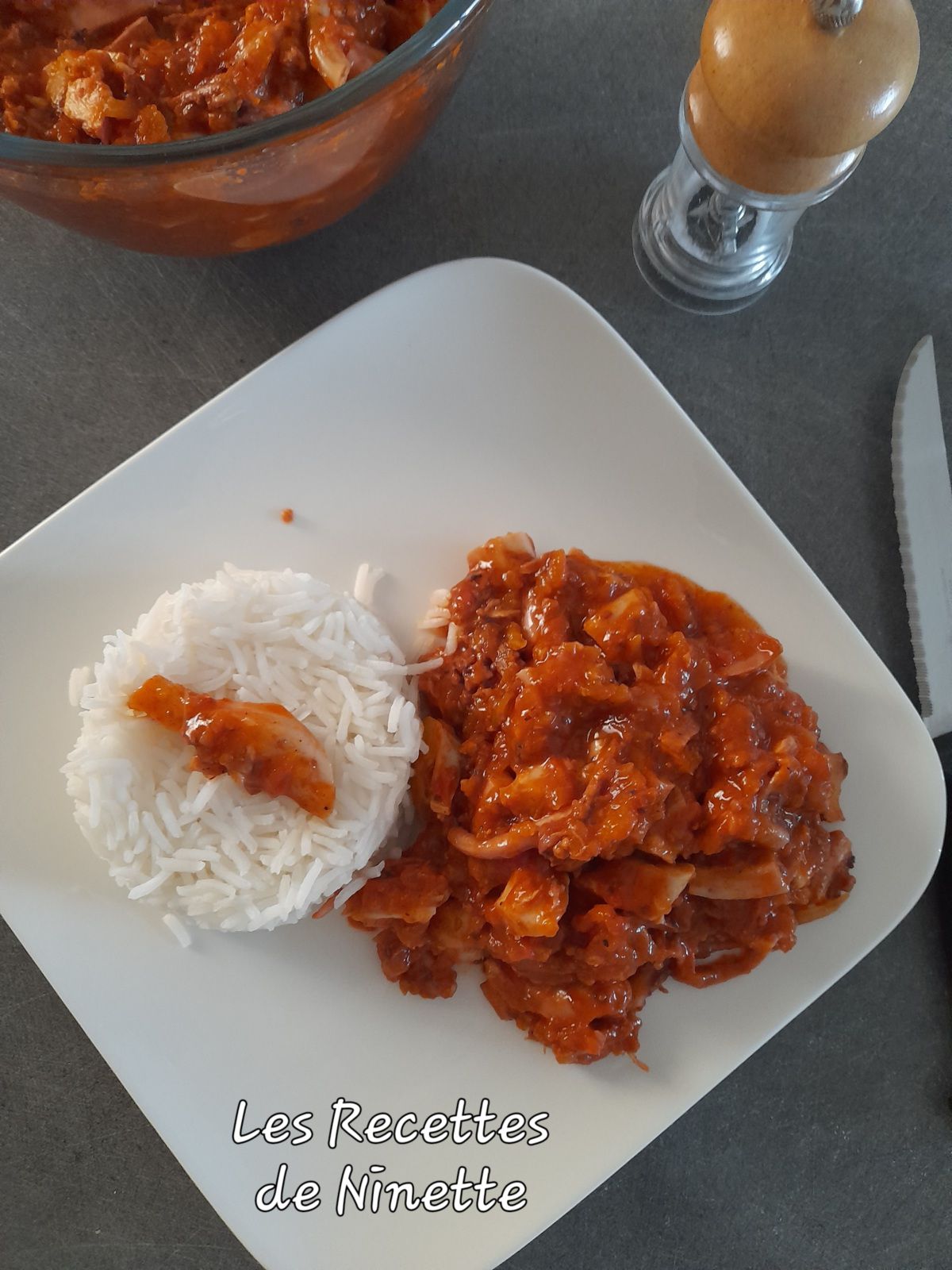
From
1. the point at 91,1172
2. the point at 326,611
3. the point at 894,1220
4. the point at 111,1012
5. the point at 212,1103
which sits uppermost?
the point at 326,611

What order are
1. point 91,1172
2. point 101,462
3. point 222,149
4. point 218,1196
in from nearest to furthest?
point 222,149, point 218,1196, point 91,1172, point 101,462

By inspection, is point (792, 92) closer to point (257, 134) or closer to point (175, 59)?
point (257, 134)

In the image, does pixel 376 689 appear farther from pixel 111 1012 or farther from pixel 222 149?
pixel 222 149

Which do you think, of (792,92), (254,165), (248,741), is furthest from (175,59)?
(248,741)

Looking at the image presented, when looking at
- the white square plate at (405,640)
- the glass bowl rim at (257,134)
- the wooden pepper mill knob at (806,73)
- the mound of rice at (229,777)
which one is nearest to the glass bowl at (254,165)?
the glass bowl rim at (257,134)

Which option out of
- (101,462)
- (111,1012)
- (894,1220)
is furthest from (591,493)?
(894,1220)

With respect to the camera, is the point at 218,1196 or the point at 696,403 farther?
the point at 696,403

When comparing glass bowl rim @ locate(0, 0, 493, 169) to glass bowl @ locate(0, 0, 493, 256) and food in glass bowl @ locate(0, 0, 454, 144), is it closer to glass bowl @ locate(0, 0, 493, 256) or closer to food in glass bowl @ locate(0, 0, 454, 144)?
glass bowl @ locate(0, 0, 493, 256)
